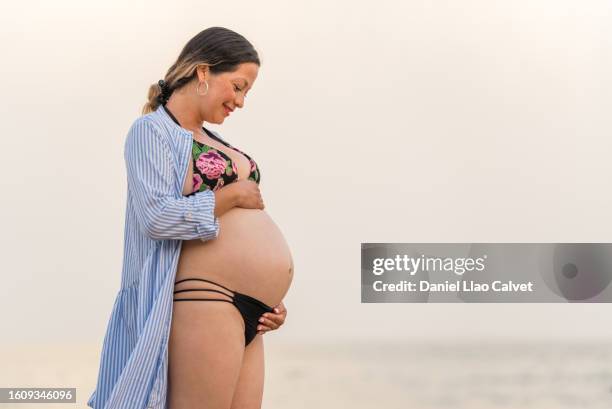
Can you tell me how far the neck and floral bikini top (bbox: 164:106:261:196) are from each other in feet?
0.04

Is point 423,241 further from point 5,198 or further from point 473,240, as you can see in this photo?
point 5,198

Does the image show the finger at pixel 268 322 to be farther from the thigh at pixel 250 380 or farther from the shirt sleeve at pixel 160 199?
the shirt sleeve at pixel 160 199

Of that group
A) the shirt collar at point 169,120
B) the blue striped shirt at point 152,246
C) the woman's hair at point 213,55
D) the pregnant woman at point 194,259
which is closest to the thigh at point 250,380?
the pregnant woman at point 194,259

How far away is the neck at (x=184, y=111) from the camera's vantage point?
171cm

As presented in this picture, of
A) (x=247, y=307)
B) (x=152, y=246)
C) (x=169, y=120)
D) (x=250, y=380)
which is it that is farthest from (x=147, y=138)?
(x=250, y=380)

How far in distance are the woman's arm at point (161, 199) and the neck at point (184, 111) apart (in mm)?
100

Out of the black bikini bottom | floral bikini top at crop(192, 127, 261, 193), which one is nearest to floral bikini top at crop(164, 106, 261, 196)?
floral bikini top at crop(192, 127, 261, 193)

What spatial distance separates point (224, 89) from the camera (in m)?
1.69

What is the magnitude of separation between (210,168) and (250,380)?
0.41 m

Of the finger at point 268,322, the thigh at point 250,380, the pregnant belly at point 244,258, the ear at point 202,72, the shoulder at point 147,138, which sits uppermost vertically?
the ear at point 202,72

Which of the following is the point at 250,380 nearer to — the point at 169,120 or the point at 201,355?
the point at 201,355

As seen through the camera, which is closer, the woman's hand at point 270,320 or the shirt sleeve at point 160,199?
the shirt sleeve at point 160,199

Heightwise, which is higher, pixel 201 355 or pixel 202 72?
pixel 202 72

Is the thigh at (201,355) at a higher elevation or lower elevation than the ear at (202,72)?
lower
